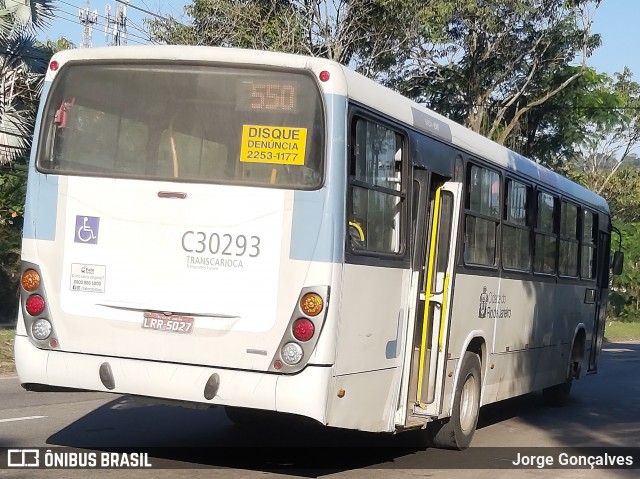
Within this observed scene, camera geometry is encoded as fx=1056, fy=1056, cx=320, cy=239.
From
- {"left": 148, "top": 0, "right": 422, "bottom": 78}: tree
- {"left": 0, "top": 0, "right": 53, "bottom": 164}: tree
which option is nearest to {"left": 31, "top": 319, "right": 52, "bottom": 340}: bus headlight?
{"left": 0, "top": 0, "right": 53, "bottom": 164}: tree

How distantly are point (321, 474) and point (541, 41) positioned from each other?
27.5m

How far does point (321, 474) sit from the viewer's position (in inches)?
344

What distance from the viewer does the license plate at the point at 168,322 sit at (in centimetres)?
768

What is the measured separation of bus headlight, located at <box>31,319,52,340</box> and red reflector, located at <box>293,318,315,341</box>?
6.40 ft

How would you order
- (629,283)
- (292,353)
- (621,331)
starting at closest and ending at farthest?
(292,353), (621,331), (629,283)

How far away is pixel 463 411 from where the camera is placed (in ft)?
34.8

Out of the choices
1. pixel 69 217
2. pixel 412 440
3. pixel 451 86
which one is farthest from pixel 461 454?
pixel 451 86

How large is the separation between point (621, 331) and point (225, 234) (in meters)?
40.5

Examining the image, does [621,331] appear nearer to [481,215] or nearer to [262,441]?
[481,215]

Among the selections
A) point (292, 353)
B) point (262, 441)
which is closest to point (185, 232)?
point (292, 353)

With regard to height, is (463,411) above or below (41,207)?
below

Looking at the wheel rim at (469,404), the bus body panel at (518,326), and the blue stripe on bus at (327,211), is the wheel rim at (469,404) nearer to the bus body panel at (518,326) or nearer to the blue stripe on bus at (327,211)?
the bus body panel at (518,326)

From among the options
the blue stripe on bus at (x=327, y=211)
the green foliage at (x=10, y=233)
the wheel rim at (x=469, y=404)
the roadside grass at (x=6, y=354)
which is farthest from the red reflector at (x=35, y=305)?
the green foliage at (x=10, y=233)

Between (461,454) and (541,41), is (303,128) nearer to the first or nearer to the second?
(461,454)
